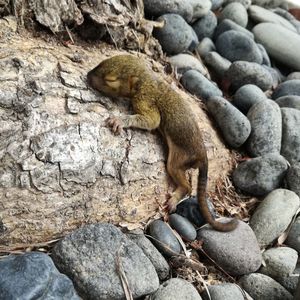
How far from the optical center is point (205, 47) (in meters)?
4.70

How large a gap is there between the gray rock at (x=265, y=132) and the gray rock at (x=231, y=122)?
2.8 inches

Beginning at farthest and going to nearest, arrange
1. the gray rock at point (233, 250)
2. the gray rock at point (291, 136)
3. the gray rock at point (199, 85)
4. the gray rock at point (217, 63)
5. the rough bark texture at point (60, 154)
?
the gray rock at point (217, 63) < the gray rock at point (199, 85) < the gray rock at point (291, 136) < the gray rock at point (233, 250) < the rough bark texture at point (60, 154)

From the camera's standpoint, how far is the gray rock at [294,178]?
3.58 metres

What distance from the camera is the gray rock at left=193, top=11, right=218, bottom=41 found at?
484 centimetres

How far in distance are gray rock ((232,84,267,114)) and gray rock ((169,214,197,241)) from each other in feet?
4.25

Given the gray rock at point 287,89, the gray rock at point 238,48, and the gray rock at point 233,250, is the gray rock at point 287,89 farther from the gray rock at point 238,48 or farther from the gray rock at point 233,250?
the gray rock at point 233,250

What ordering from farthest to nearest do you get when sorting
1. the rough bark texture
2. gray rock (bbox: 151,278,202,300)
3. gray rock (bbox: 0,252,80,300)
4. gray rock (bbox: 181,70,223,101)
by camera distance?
gray rock (bbox: 181,70,223,101) → the rough bark texture → gray rock (bbox: 151,278,202,300) → gray rock (bbox: 0,252,80,300)

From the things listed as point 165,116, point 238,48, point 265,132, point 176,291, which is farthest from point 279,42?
point 176,291

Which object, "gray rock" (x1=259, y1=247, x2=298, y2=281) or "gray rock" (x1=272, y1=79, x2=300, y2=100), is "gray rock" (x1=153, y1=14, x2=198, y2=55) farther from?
"gray rock" (x1=259, y1=247, x2=298, y2=281)

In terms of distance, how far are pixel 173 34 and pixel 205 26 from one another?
0.66 meters

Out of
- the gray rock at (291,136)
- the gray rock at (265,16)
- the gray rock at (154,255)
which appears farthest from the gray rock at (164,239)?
the gray rock at (265,16)

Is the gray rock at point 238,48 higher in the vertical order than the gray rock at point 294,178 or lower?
higher

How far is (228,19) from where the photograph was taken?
5.12 metres

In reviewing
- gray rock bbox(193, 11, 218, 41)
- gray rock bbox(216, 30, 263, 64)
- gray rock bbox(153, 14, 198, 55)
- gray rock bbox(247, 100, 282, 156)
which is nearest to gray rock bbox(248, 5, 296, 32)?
gray rock bbox(193, 11, 218, 41)
